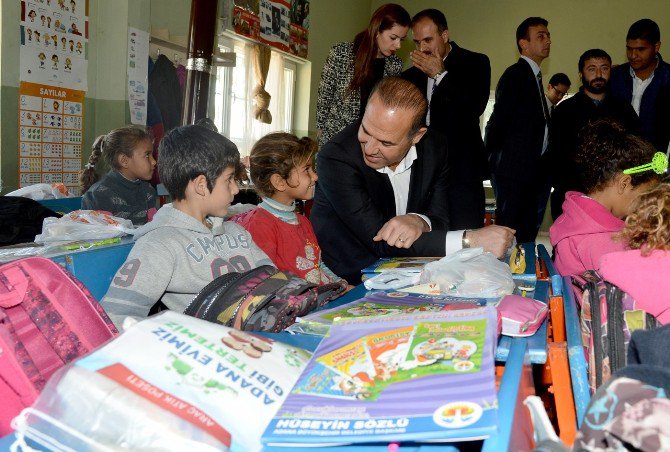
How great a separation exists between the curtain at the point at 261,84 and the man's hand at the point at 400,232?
4.59m

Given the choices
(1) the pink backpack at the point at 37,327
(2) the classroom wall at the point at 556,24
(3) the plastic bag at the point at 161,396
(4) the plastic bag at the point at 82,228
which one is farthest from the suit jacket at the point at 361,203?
(2) the classroom wall at the point at 556,24

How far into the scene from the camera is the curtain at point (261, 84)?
648cm

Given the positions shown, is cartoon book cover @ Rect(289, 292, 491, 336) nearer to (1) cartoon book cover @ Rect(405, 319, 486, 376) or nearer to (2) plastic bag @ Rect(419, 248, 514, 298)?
(2) plastic bag @ Rect(419, 248, 514, 298)

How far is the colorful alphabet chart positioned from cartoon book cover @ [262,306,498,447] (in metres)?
3.28

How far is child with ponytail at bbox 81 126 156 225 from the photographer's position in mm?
3291

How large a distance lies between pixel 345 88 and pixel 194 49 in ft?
4.69

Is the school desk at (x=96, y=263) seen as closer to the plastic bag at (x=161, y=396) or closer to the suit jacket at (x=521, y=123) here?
the plastic bag at (x=161, y=396)

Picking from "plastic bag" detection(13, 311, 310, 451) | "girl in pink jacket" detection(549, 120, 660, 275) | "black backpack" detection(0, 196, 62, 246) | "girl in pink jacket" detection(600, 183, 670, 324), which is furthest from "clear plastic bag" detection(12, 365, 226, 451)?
"black backpack" detection(0, 196, 62, 246)

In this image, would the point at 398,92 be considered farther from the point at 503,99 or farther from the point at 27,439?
the point at 503,99

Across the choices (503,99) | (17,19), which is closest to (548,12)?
(503,99)

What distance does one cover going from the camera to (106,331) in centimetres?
109

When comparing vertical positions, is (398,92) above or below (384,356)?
above

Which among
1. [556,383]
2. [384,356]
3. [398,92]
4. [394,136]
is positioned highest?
[398,92]

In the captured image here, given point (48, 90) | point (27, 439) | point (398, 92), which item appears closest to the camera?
point (27, 439)
